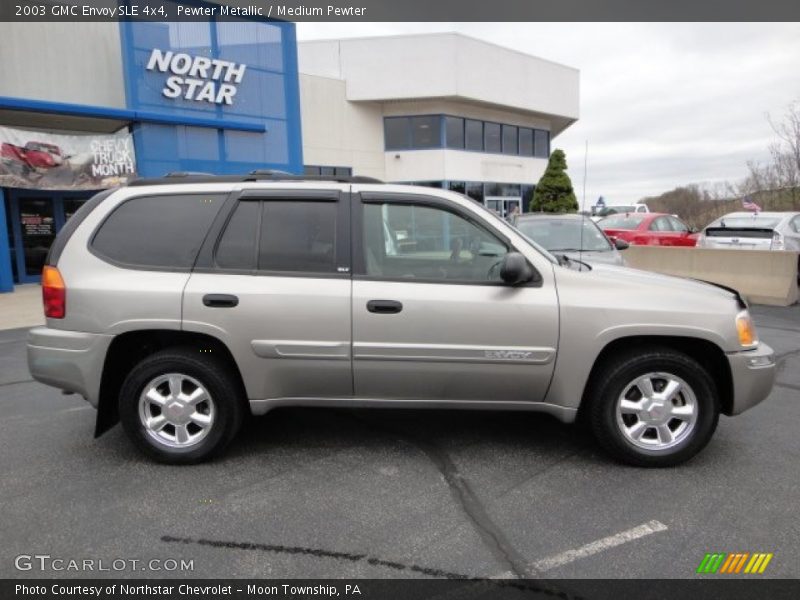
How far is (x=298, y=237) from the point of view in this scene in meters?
3.52

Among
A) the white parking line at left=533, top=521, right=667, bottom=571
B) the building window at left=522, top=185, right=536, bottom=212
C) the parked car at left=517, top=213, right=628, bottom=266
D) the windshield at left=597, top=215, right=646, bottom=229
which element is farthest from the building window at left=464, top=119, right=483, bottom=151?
the white parking line at left=533, top=521, right=667, bottom=571

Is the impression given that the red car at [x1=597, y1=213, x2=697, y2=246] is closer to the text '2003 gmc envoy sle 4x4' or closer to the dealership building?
the dealership building

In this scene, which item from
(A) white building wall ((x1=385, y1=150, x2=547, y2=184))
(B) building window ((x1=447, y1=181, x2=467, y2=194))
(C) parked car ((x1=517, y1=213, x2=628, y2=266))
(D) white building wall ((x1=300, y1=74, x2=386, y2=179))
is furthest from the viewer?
(B) building window ((x1=447, y1=181, x2=467, y2=194))

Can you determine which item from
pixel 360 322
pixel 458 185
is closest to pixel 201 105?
pixel 458 185

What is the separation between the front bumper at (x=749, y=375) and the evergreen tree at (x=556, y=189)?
20.2 meters

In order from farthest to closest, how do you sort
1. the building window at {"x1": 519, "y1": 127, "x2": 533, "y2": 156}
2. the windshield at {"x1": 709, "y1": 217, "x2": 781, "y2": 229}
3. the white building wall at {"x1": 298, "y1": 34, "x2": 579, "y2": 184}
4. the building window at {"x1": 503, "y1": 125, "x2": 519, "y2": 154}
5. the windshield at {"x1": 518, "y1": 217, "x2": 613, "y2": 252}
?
the building window at {"x1": 519, "y1": 127, "x2": 533, "y2": 156} < the building window at {"x1": 503, "y1": 125, "x2": 519, "y2": 154} < the white building wall at {"x1": 298, "y1": 34, "x2": 579, "y2": 184} < the windshield at {"x1": 709, "y1": 217, "x2": 781, "y2": 229} < the windshield at {"x1": 518, "y1": 217, "x2": 613, "y2": 252}

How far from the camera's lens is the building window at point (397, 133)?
2281 cm

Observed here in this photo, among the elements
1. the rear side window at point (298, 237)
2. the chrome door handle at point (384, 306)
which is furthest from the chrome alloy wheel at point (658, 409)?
the rear side window at point (298, 237)

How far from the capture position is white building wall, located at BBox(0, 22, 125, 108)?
40.6 feet

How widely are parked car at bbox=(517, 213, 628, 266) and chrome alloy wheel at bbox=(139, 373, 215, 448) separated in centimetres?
514

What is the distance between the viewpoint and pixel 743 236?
11.0m

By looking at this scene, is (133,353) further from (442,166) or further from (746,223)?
(442,166)

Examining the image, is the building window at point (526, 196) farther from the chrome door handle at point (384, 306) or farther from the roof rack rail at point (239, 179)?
the chrome door handle at point (384, 306)

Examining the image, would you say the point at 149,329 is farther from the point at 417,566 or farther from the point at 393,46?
the point at 393,46
